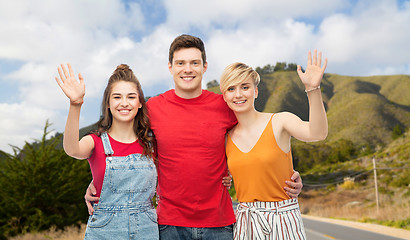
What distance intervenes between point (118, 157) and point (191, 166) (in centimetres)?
68

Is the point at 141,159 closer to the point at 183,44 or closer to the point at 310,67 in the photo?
the point at 183,44

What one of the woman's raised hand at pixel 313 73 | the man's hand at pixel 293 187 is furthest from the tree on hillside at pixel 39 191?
the woman's raised hand at pixel 313 73

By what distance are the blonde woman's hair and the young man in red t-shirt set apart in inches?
11.8

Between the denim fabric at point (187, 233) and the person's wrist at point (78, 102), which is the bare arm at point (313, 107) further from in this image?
the person's wrist at point (78, 102)

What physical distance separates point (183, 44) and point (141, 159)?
125cm

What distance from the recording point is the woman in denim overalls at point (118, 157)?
3.43m

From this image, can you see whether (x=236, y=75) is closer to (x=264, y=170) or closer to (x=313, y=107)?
(x=313, y=107)

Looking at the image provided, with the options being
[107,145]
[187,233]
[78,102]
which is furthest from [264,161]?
[78,102]

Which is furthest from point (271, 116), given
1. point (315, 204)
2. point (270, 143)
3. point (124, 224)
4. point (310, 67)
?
point (315, 204)

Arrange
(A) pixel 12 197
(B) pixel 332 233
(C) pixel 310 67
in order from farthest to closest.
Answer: (B) pixel 332 233 → (A) pixel 12 197 → (C) pixel 310 67

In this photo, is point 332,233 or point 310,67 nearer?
point 310,67

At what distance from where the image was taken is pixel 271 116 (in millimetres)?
3885

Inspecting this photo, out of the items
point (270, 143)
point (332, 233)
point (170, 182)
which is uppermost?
point (270, 143)

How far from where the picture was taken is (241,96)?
152 inches
